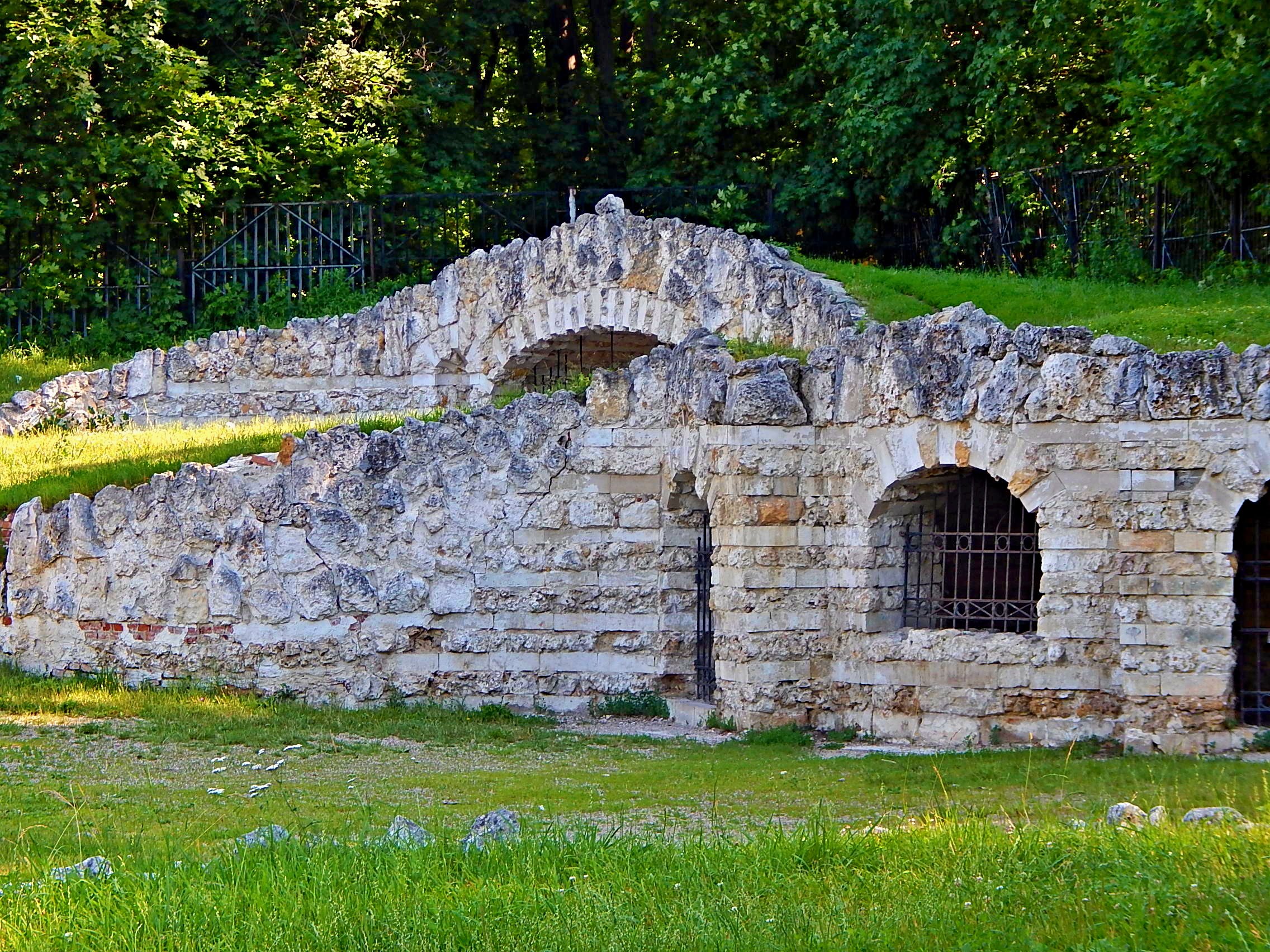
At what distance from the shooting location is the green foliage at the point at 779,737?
462 inches

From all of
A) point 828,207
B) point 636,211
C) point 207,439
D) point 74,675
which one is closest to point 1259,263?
point 828,207

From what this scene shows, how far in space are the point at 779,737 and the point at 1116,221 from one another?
38.4 ft

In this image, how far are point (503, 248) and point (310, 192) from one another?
630cm

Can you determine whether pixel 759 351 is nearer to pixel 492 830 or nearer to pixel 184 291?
pixel 492 830

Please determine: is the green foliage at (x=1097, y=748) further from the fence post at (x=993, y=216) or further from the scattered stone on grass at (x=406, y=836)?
the fence post at (x=993, y=216)

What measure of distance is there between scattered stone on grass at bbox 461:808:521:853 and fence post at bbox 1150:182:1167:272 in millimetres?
14788

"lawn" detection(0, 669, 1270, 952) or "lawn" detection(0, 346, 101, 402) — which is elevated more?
"lawn" detection(0, 346, 101, 402)

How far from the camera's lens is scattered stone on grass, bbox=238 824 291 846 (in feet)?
23.7

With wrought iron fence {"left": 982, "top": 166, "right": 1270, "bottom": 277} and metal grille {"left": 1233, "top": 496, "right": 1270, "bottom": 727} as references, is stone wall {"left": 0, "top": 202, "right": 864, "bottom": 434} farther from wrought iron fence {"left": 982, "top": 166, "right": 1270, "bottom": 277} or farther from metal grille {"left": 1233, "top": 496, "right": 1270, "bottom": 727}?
metal grille {"left": 1233, "top": 496, "right": 1270, "bottom": 727}

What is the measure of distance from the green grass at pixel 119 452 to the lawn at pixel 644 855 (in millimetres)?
4132

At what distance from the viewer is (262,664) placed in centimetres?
1367

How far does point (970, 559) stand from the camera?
1256 centimetres

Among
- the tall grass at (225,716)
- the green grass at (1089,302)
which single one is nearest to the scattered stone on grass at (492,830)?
Result: the tall grass at (225,716)

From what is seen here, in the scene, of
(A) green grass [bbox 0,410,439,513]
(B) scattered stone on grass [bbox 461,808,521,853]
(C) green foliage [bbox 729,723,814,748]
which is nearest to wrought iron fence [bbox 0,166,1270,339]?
(A) green grass [bbox 0,410,439,513]
